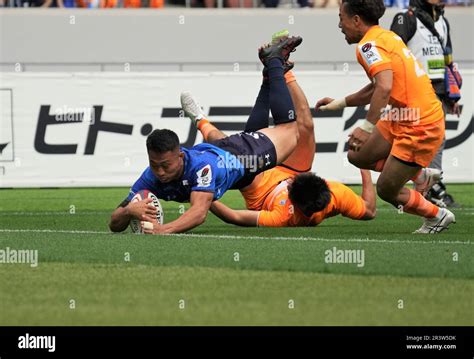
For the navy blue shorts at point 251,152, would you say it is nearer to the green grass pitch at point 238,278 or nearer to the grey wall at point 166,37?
the green grass pitch at point 238,278

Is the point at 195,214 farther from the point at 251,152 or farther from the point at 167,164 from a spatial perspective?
the point at 251,152

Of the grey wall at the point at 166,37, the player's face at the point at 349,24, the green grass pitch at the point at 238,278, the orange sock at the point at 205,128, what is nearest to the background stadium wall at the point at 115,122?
the grey wall at the point at 166,37

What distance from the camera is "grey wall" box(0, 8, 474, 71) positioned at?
24.9m

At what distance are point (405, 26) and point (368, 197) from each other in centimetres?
293

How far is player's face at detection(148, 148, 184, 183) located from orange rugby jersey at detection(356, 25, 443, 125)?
1.92 metres

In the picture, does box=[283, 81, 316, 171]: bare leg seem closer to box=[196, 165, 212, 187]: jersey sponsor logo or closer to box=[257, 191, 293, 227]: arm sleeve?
box=[257, 191, 293, 227]: arm sleeve

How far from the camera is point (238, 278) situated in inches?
328

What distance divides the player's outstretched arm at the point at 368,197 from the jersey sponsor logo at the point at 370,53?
6.49 ft

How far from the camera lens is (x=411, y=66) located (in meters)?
11.1

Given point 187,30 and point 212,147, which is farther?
point 187,30
